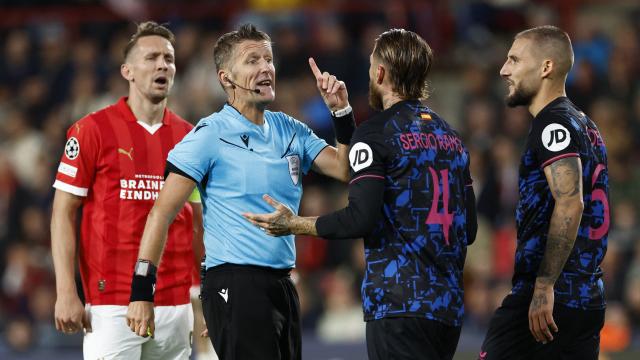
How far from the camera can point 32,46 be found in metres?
15.9

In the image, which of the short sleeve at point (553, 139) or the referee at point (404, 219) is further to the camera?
the short sleeve at point (553, 139)

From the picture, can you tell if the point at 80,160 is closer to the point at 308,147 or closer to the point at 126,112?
the point at 126,112

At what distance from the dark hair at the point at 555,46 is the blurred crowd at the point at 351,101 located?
17.4 ft

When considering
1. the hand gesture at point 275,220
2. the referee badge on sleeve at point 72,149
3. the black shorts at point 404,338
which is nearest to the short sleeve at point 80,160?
the referee badge on sleeve at point 72,149

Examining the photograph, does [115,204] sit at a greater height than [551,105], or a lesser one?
lesser

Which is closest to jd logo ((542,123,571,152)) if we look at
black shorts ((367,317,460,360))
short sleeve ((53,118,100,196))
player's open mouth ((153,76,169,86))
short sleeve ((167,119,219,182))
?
black shorts ((367,317,460,360))

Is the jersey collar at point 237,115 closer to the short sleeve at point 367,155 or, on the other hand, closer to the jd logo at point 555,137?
the short sleeve at point 367,155

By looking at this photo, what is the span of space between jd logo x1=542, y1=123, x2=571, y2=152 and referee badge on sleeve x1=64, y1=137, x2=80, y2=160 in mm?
2516

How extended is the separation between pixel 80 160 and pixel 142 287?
103cm

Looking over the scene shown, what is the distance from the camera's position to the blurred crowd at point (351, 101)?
11789mm

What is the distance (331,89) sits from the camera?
5.52 m

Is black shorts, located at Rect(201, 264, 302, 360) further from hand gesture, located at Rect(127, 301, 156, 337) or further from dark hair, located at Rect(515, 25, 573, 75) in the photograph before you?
dark hair, located at Rect(515, 25, 573, 75)

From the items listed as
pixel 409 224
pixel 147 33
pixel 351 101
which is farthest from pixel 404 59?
pixel 351 101

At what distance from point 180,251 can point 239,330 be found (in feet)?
3.46
